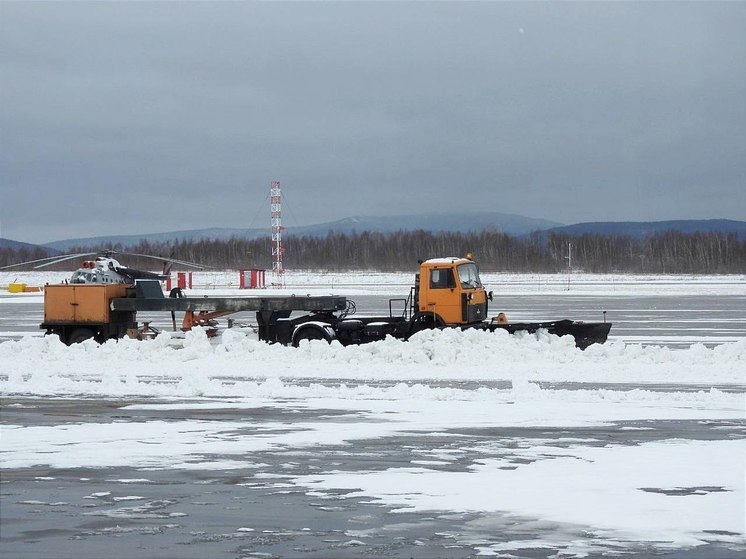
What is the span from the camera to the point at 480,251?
127750 millimetres

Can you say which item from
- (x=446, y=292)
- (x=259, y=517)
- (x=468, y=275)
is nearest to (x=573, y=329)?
(x=468, y=275)

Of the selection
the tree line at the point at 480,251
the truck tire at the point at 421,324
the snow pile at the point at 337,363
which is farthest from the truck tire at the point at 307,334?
the tree line at the point at 480,251

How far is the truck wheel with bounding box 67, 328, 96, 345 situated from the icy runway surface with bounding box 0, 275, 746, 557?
3.39 m

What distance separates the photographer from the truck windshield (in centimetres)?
2162

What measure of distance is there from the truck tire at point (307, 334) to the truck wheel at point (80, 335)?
5157 mm

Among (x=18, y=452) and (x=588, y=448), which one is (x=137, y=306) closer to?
(x=18, y=452)

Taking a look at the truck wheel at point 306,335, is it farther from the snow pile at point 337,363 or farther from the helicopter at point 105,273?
the helicopter at point 105,273

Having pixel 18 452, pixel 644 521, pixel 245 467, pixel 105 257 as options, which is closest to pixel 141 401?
pixel 18 452

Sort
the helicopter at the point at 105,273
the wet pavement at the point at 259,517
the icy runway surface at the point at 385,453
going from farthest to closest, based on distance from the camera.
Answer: the helicopter at the point at 105,273 → the icy runway surface at the point at 385,453 → the wet pavement at the point at 259,517

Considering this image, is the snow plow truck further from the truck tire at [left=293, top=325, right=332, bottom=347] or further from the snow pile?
the snow pile

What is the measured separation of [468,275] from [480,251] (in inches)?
4197

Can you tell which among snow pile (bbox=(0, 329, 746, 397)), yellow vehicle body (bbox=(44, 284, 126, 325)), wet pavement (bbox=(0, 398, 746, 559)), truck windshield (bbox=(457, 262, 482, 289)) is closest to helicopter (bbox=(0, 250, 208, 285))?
yellow vehicle body (bbox=(44, 284, 126, 325))

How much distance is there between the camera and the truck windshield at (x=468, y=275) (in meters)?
21.6

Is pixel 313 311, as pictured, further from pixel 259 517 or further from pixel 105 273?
pixel 259 517
